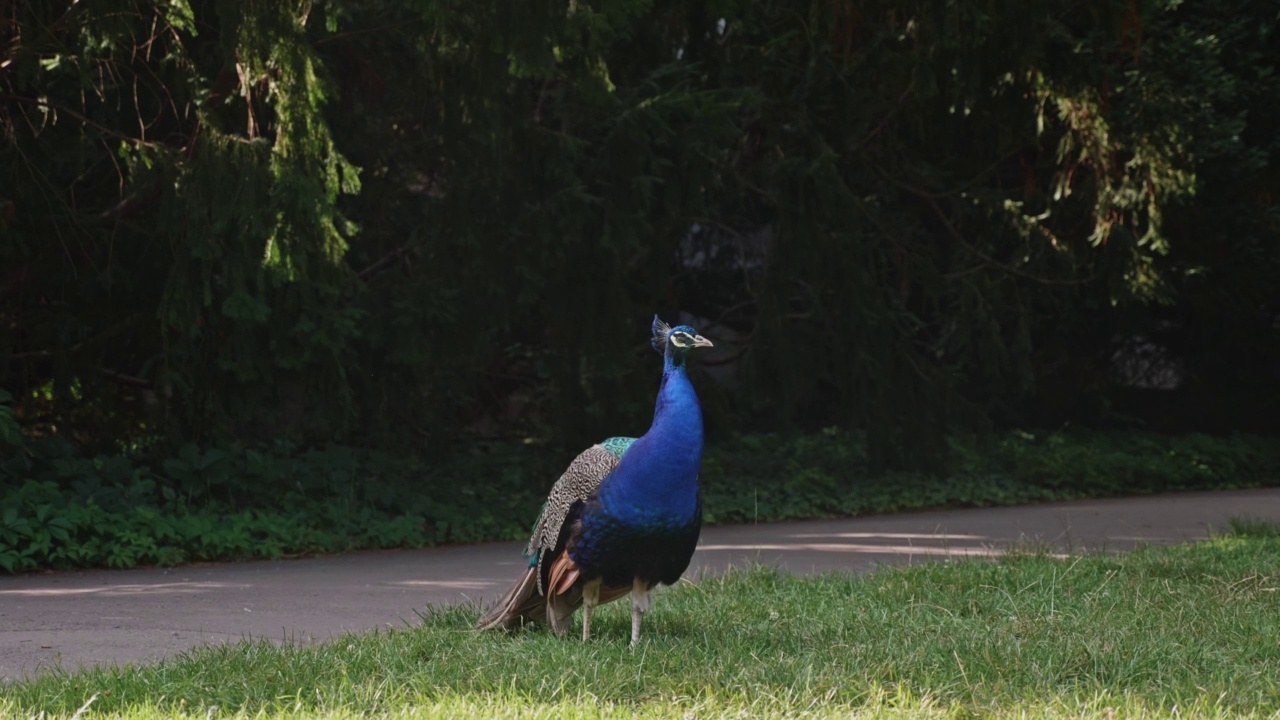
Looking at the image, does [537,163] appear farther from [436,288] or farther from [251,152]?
[251,152]

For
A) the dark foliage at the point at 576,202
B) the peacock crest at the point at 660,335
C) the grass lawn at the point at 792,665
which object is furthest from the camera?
the dark foliage at the point at 576,202

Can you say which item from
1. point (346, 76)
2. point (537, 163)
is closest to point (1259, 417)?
Result: point (537, 163)

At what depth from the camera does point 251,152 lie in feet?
29.7

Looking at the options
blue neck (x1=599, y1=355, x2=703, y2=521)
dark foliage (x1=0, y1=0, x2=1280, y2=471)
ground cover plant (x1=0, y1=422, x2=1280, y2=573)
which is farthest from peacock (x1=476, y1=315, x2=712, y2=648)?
ground cover plant (x1=0, y1=422, x2=1280, y2=573)

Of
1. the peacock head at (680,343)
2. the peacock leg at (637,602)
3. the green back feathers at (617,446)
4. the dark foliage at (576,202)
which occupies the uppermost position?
the dark foliage at (576,202)

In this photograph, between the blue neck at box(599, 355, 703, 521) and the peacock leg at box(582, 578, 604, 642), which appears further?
the peacock leg at box(582, 578, 604, 642)

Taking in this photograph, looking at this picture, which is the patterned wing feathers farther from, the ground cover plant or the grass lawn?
the ground cover plant

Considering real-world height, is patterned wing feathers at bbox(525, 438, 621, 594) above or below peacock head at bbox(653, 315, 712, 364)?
below

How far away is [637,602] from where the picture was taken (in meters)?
5.89

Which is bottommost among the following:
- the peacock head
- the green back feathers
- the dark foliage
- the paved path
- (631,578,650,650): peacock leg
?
the paved path

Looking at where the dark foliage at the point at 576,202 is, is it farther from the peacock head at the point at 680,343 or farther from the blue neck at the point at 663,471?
the blue neck at the point at 663,471

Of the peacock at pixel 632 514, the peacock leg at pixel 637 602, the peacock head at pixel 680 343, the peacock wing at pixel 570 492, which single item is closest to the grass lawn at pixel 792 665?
the peacock leg at pixel 637 602

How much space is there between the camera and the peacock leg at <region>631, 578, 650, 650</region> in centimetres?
582

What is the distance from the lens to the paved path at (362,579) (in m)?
6.66
